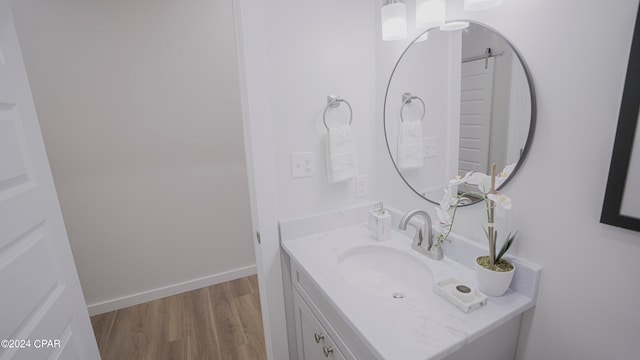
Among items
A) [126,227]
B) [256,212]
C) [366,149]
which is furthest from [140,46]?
[366,149]

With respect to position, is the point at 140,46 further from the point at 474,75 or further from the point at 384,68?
the point at 474,75

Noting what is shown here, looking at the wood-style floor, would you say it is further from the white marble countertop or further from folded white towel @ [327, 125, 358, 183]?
folded white towel @ [327, 125, 358, 183]

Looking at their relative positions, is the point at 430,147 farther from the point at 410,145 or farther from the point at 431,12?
the point at 431,12

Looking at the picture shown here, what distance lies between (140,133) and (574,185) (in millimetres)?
2482

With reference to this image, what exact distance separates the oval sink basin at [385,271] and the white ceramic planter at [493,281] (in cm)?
19

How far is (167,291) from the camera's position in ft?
8.08

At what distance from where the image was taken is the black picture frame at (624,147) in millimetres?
645

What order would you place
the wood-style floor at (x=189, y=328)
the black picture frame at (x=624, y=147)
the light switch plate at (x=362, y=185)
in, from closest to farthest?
the black picture frame at (x=624, y=147) < the light switch plate at (x=362, y=185) < the wood-style floor at (x=189, y=328)

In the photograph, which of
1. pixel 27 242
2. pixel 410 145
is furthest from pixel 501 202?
pixel 27 242

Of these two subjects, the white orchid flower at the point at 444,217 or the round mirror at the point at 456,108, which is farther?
the white orchid flower at the point at 444,217

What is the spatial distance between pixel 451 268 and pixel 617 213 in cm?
52

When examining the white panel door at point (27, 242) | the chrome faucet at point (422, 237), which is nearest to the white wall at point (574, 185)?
the chrome faucet at point (422, 237)

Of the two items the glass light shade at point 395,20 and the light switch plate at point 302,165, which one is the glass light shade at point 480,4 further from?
the light switch plate at point 302,165

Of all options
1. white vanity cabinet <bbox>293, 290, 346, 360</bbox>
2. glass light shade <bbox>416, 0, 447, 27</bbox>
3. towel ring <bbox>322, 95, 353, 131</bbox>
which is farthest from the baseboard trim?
glass light shade <bbox>416, 0, 447, 27</bbox>
